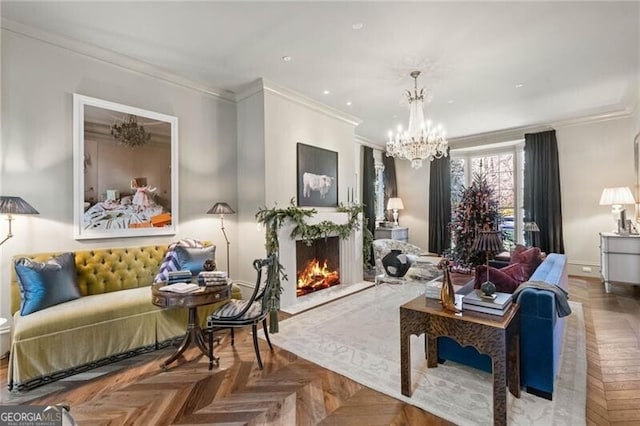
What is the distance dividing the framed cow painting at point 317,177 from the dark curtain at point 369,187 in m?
2.14

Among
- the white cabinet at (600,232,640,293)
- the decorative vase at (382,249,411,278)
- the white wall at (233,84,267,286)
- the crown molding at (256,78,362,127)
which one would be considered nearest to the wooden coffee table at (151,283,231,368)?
the white wall at (233,84,267,286)

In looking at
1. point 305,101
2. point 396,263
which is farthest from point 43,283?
point 396,263

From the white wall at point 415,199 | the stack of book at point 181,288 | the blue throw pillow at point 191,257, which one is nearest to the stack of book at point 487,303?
the stack of book at point 181,288

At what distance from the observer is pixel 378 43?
10.9 ft

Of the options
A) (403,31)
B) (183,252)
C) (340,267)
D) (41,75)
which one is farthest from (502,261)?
(41,75)

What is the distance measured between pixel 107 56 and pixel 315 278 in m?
4.27

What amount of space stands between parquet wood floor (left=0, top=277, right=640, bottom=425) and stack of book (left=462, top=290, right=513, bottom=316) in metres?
0.78

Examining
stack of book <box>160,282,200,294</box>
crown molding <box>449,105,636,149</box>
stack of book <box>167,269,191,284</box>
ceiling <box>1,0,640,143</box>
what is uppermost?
ceiling <box>1,0,640,143</box>

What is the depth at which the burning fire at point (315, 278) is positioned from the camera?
5171 mm

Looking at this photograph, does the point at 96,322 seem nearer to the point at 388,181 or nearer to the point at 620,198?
the point at 388,181

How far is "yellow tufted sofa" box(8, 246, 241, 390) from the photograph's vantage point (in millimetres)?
2449

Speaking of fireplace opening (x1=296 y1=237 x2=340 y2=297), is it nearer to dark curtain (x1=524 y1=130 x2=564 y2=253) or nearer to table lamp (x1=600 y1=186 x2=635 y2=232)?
dark curtain (x1=524 y1=130 x2=564 y2=253)

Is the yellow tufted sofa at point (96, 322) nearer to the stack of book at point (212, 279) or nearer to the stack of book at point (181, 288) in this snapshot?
the stack of book at point (181, 288)

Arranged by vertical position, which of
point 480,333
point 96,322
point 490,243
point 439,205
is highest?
point 439,205
